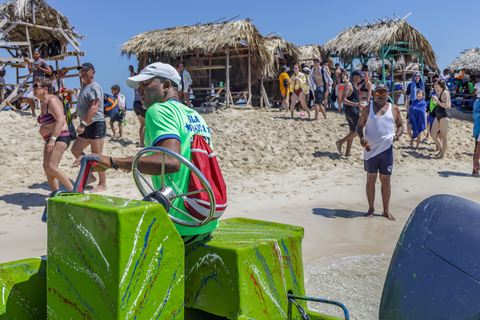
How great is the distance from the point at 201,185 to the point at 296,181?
6.47m

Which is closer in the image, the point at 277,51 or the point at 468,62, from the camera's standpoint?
the point at 277,51

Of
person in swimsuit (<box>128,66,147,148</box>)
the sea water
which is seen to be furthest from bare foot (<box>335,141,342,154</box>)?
the sea water

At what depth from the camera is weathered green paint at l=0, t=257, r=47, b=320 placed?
6.59 ft

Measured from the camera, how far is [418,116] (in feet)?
36.1

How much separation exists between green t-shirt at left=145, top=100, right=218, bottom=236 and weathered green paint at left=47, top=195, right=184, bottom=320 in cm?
41

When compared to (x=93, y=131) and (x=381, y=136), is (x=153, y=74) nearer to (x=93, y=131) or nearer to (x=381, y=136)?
(x=381, y=136)

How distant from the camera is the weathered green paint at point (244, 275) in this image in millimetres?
1938

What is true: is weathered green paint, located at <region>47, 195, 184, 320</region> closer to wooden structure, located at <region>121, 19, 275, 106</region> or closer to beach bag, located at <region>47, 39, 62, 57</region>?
wooden structure, located at <region>121, 19, 275, 106</region>

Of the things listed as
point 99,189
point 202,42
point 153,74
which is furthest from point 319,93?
point 153,74

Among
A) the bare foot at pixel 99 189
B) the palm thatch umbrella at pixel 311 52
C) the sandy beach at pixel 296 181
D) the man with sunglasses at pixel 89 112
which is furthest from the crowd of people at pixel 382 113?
the bare foot at pixel 99 189

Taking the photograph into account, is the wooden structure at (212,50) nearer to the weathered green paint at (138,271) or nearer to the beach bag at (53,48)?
the beach bag at (53,48)

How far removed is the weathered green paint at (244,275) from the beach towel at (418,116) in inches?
385

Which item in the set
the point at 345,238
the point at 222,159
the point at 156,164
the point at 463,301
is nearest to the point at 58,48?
the point at 222,159

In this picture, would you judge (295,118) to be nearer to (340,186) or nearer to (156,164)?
(340,186)
